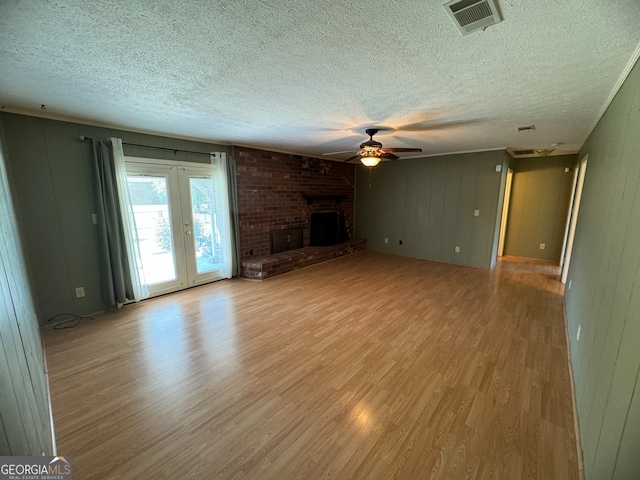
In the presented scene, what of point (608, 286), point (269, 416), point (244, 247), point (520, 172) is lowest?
point (269, 416)

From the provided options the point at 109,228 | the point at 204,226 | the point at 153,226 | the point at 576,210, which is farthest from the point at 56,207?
the point at 576,210

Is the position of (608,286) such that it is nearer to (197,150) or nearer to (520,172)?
(197,150)

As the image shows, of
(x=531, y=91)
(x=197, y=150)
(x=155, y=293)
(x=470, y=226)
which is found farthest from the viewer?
(x=470, y=226)

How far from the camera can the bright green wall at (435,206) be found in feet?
16.8

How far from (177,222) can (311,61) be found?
3.24 meters

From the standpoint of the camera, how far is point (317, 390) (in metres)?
1.97

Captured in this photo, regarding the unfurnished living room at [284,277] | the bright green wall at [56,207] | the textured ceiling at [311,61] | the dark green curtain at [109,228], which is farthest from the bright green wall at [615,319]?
the bright green wall at [56,207]

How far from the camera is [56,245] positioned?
2.94m

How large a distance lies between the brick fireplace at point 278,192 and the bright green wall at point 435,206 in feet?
3.24

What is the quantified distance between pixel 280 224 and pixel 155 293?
252cm

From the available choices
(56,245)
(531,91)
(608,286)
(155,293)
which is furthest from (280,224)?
(608,286)

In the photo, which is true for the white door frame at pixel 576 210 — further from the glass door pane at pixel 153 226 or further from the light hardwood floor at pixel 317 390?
the glass door pane at pixel 153 226

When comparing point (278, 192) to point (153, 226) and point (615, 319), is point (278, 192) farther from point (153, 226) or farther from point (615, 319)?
point (615, 319)

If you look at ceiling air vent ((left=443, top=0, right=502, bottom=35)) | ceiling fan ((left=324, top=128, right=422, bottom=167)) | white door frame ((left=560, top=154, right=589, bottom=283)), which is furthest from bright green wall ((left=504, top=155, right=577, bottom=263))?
ceiling air vent ((left=443, top=0, right=502, bottom=35))
